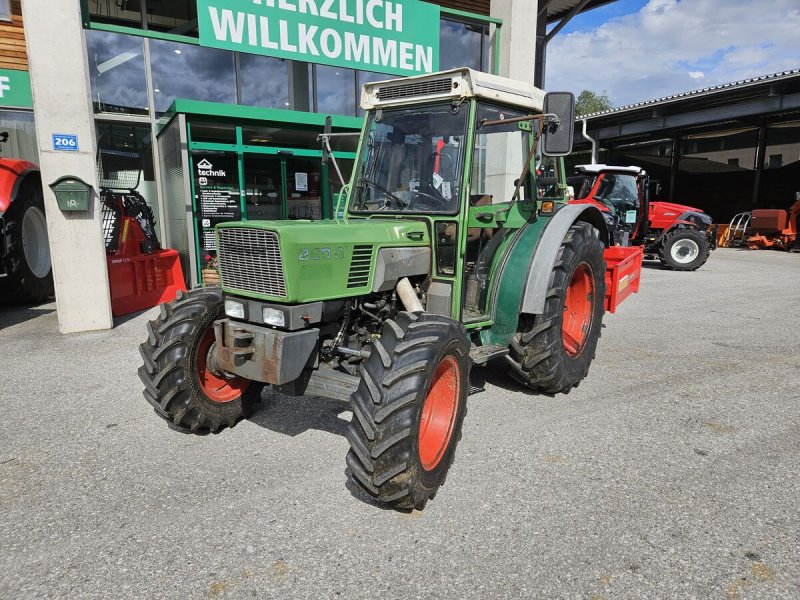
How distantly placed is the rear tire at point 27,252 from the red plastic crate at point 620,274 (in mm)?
7426

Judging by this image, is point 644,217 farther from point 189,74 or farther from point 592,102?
point 592,102

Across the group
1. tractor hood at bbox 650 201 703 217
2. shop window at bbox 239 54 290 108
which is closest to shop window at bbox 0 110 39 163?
shop window at bbox 239 54 290 108

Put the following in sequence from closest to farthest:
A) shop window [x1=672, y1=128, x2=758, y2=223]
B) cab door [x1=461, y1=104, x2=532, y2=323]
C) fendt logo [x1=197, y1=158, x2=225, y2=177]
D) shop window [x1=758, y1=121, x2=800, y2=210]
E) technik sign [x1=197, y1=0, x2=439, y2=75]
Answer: cab door [x1=461, y1=104, x2=532, y2=323]
technik sign [x1=197, y1=0, x2=439, y2=75]
fendt logo [x1=197, y1=158, x2=225, y2=177]
shop window [x1=758, y1=121, x2=800, y2=210]
shop window [x1=672, y1=128, x2=758, y2=223]

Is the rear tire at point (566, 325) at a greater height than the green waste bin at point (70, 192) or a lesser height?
lesser

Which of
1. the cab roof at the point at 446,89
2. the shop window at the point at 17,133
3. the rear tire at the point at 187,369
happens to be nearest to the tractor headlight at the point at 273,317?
the rear tire at the point at 187,369

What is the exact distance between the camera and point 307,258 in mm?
2805

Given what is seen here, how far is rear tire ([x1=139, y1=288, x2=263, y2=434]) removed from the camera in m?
3.23

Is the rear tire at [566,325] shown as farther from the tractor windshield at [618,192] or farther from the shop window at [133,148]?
the shop window at [133,148]

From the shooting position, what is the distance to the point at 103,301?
20.7 ft

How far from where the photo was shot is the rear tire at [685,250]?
11.5 m

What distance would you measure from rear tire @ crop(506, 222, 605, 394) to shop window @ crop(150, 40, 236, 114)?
299 inches

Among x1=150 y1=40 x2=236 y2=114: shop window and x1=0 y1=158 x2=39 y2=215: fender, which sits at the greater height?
x1=150 y1=40 x2=236 y2=114: shop window

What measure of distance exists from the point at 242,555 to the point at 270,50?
23.2ft

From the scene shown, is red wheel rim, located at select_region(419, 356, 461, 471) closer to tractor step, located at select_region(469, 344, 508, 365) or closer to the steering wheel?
tractor step, located at select_region(469, 344, 508, 365)
